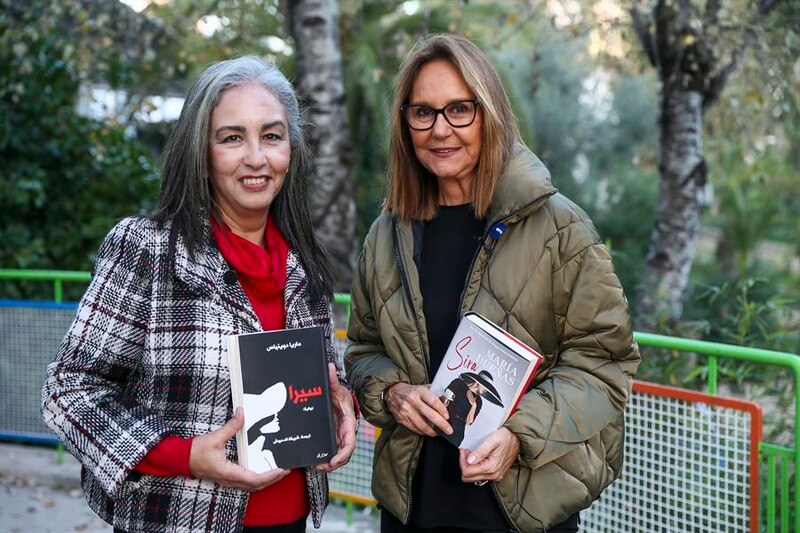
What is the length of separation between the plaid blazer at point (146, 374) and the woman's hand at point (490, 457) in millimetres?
616

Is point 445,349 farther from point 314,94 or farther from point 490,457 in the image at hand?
point 314,94

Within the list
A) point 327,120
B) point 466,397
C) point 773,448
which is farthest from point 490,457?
point 327,120

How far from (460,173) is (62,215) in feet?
22.0

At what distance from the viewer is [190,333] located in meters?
2.25

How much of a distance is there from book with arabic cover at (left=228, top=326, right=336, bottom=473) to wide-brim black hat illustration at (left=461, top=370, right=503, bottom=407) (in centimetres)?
40

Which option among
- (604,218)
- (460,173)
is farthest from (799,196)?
(460,173)

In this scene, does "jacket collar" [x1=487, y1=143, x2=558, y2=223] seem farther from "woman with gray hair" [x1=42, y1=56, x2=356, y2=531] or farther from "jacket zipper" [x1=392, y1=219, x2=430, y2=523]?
"woman with gray hair" [x1=42, y1=56, x2=356, y2=531]

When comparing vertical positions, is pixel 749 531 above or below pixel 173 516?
below

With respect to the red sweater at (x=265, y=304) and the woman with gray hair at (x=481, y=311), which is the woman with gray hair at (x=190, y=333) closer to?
the red sweater at (x=265, y=304)

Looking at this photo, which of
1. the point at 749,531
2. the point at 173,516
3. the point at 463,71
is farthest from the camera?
the point at 749,531

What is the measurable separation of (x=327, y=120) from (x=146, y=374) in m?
4.63

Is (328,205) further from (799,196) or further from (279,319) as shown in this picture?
(799,196)

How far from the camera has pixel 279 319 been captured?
247 centimetres

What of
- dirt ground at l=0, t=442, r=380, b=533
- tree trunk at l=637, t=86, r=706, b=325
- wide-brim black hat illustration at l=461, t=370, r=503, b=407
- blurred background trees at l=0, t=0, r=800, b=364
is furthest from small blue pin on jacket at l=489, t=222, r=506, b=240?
tree trunk at l=637, t=86, r=706, b=325
